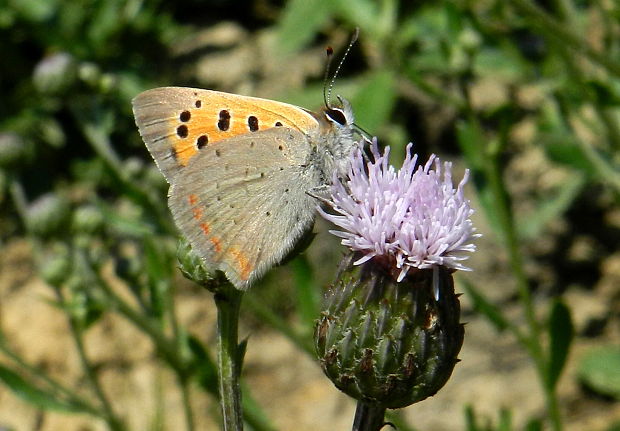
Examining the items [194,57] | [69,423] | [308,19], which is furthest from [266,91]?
[69,423]

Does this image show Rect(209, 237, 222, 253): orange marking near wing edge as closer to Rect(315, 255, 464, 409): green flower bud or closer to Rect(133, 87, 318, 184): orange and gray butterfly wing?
Rect(133, 87, 318, 184): orange and gray butterfly wing

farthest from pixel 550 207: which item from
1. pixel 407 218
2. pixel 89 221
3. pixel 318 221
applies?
pixel 407 218

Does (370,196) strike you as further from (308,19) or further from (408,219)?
(308,19)

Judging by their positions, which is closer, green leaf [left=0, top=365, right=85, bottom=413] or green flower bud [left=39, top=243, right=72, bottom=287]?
green leaf [left=0, top=365, right=85, bottom=413]

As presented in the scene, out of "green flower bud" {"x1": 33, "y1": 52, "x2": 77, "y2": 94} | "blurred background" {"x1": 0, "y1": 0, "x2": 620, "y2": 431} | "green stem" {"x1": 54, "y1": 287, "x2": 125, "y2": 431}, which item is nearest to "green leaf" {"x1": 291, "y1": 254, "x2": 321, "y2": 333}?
"blurred background" {"x1": 0, "y1": 0, "x2": 620, "y2": 431}

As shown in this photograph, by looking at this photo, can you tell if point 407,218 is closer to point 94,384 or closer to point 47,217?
point 94,384

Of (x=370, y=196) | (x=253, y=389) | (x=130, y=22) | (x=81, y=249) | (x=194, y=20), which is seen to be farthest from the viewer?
(x=194, y=20)
